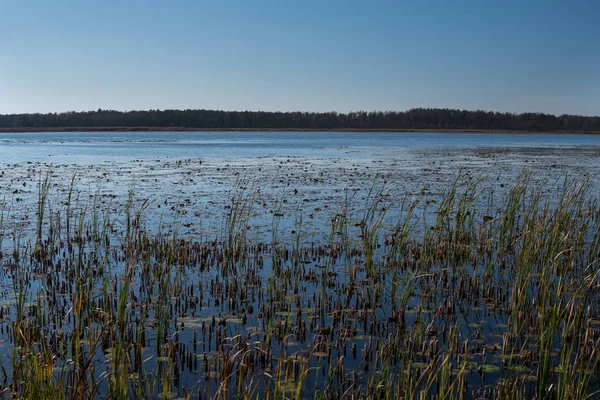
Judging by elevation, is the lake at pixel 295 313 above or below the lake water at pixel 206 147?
below

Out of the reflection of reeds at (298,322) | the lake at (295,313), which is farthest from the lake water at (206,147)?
the reflection of reeds at (298,322)

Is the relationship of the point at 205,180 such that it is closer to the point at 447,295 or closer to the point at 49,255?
the point at 49,255

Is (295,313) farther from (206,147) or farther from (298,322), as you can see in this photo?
(206,147)

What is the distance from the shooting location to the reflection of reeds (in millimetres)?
4613

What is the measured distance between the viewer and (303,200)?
1541 centimetres

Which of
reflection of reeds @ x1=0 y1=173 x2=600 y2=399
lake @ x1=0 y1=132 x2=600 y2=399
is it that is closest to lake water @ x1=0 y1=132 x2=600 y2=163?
lake @ x1=0 y1=132 x2=600 y2=399

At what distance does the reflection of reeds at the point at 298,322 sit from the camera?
4613 mm

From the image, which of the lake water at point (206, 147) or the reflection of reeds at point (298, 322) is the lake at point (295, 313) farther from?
the lake water at point (206, 147)

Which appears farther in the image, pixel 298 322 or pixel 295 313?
pixel 295 313

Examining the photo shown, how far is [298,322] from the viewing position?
6.07 meters

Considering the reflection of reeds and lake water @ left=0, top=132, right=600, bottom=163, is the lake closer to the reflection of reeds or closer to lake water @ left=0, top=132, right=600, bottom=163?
the reflection of reeds

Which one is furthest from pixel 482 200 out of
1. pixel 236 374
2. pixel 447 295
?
pixel 236 374

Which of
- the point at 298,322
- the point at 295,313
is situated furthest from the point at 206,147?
the point at 298,322

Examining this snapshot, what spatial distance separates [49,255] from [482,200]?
37.0ft
